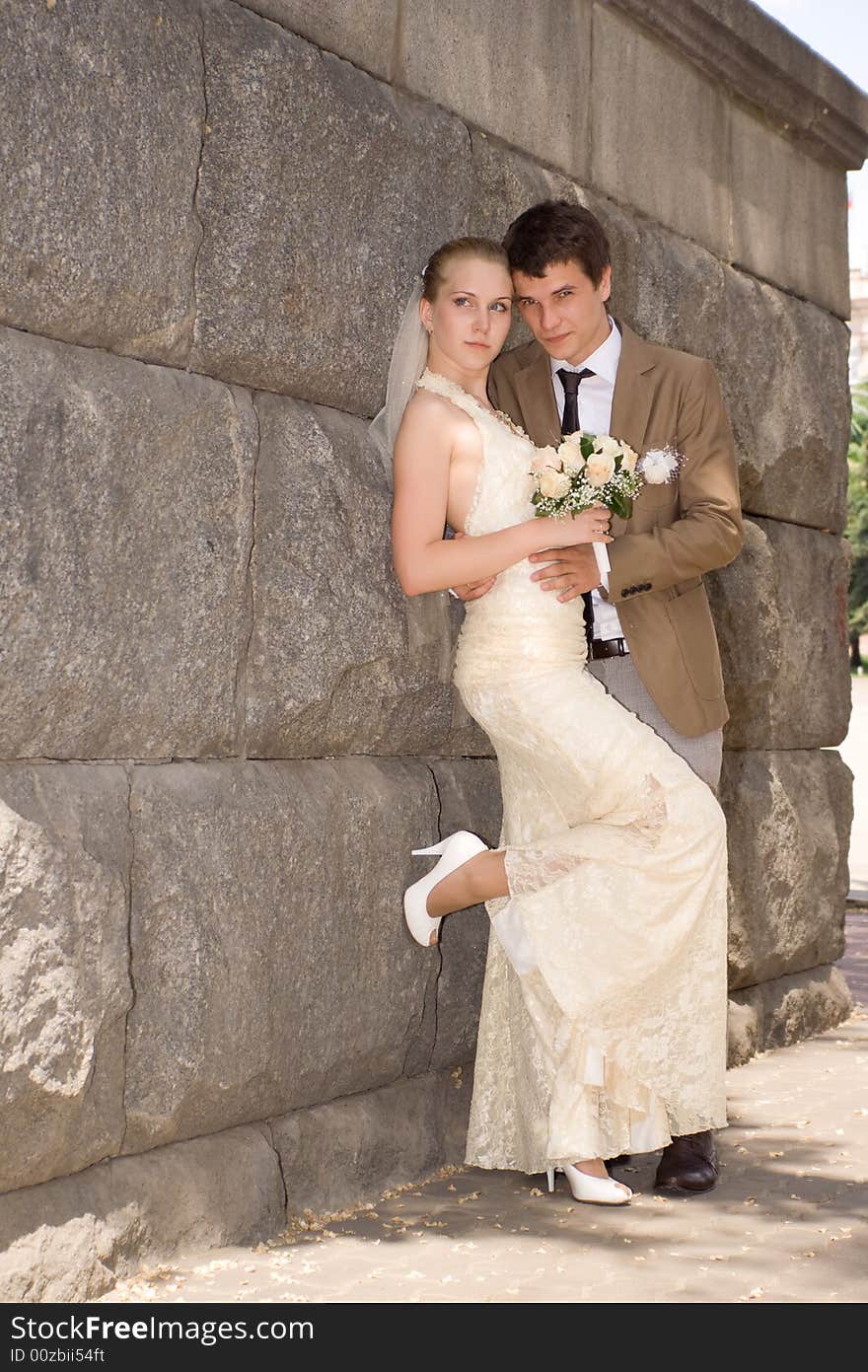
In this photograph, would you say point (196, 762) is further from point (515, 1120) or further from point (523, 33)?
point (523, 33)

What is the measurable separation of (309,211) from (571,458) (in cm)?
82

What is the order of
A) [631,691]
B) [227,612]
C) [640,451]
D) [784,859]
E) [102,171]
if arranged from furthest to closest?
[784,859], [631,691], [640,451], [227,612], [102,171]

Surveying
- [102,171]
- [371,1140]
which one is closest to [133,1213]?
[371,1140]

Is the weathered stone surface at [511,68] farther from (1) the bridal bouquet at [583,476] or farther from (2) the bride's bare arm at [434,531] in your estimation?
(1) the bridal bouquet at [583,476]

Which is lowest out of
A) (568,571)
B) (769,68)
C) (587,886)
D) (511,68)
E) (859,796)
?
(587,886)

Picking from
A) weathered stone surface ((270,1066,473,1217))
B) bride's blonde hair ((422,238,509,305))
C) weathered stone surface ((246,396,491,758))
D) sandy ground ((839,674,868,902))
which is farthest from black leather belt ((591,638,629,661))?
sandy ground ((839,674,868,902))

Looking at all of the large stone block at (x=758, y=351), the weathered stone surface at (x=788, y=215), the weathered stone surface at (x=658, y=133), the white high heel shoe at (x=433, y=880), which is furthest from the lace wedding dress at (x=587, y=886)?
the weathered stone surface at (x=788, y=215)

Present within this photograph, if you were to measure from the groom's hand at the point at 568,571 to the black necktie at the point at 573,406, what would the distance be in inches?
12.4

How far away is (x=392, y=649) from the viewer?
13.7ft

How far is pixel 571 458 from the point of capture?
13.0 ft

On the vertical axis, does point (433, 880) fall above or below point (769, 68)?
below

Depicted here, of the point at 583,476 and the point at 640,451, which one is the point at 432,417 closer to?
the point at 583,476

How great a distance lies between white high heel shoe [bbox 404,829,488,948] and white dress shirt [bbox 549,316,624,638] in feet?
2.50

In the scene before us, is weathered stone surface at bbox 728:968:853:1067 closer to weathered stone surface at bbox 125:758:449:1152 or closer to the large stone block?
the large stone block
